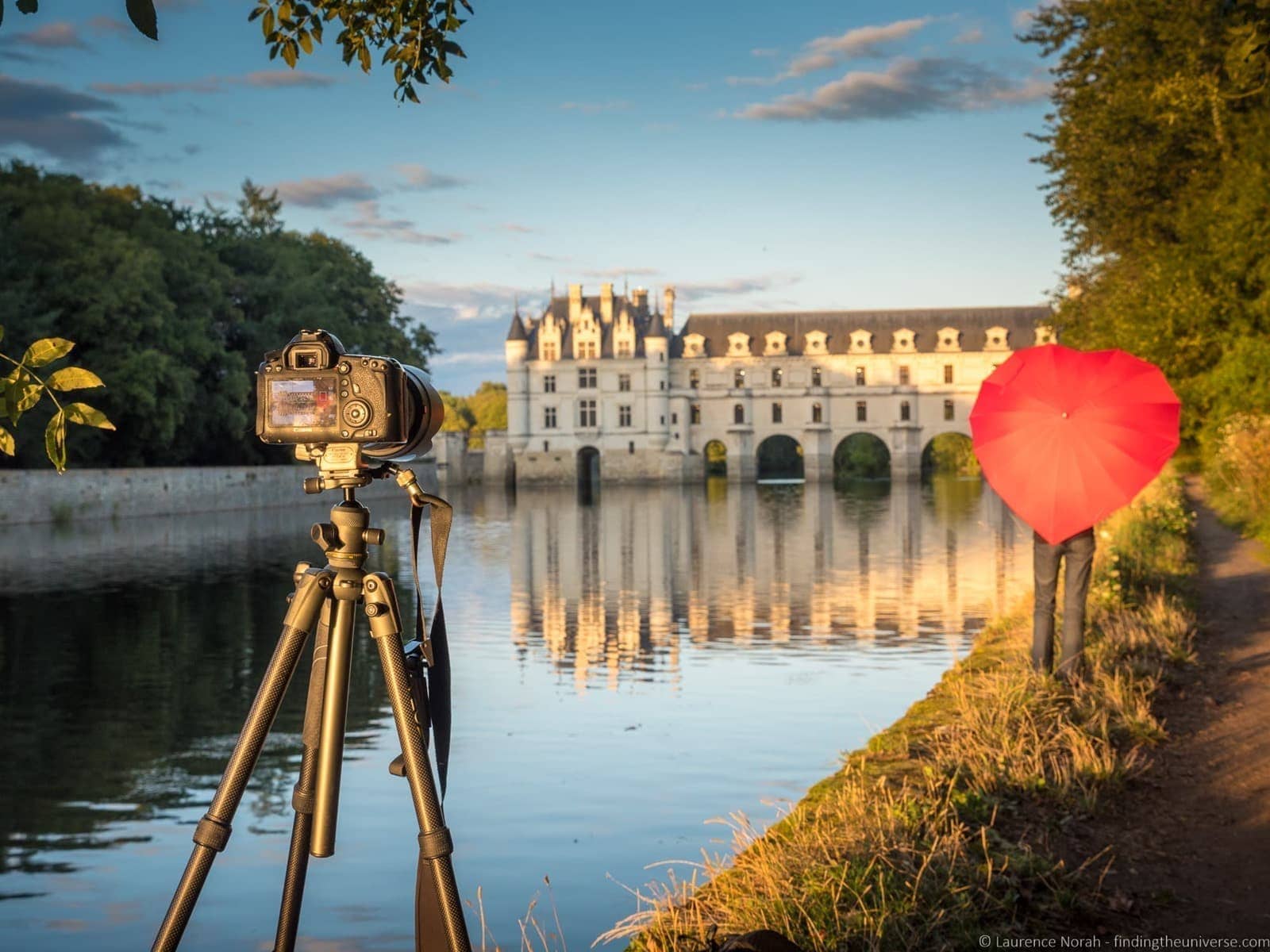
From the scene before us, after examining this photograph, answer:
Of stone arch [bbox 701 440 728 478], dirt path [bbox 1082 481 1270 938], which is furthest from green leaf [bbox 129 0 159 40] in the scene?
stone arch [bbox 701 440 728 478]

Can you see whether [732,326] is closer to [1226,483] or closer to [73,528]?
[73,528]

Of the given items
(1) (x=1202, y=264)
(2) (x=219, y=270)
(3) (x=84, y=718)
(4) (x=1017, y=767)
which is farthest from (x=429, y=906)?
(2) (x=219, y=270)

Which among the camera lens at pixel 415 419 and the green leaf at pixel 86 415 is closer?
the green leaf at pixel 86 415

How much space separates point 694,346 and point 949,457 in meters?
19.2

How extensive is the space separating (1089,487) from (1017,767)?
2001mm

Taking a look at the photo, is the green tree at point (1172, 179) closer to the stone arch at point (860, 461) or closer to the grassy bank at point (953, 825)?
the grassy bank at point (953, 825)

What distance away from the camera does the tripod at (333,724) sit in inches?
102

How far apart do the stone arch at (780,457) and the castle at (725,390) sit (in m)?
13.4

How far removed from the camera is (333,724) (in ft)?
8.71

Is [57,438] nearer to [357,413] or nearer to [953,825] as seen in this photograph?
[357,413]

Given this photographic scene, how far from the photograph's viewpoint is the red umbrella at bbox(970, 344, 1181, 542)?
6734 mm

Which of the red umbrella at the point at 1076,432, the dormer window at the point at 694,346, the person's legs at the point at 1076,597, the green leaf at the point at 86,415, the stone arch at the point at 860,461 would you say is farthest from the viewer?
the stone arch at the point at 860,461

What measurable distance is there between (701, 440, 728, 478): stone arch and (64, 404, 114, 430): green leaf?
77.6m

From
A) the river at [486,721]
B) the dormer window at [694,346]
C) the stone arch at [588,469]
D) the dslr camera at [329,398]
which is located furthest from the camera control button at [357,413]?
the dormer window at [694,346]
